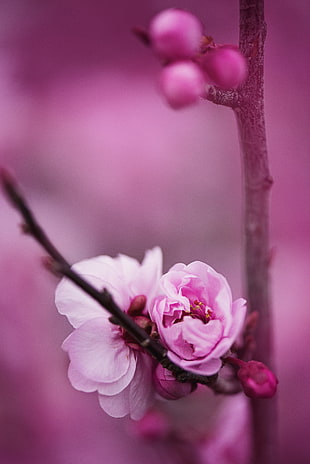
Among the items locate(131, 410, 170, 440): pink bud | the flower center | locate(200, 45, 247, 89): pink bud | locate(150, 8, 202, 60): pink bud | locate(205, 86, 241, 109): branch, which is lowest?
locate(131, 410, 170, 440): pink bud

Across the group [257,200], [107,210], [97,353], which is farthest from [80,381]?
[107,210]

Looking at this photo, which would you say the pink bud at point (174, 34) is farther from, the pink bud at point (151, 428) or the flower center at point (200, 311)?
the pink bud at point (151, 428)

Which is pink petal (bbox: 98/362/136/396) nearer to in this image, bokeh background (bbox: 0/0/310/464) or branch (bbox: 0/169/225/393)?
branch (bbox: 0/169/225/393)

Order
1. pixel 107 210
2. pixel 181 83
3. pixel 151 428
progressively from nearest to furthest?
1. pixel 181 83
2. pixel 151 428
3. pixel 107 210

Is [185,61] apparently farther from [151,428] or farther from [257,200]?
[151,428]

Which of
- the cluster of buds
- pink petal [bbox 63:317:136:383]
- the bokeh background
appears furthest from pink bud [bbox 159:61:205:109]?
the bokeh background

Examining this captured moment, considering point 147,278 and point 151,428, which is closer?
point 147,278

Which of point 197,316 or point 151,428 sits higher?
point 197,316

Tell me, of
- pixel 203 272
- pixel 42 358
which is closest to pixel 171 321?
pixel 203 272
